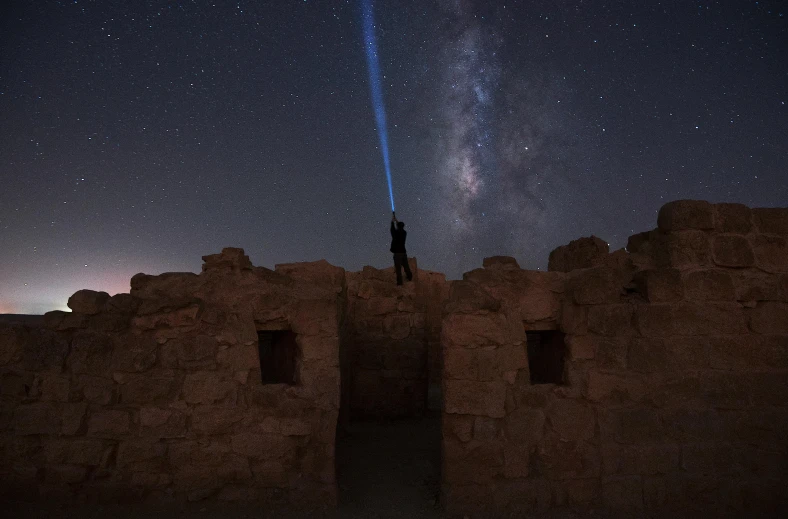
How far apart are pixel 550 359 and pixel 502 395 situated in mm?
1361

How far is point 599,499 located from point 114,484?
4.67 meters

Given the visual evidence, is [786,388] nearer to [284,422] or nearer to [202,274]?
[284,422]

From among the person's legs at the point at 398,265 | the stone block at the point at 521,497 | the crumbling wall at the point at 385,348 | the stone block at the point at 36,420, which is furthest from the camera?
the person's legs at the point at 398,265

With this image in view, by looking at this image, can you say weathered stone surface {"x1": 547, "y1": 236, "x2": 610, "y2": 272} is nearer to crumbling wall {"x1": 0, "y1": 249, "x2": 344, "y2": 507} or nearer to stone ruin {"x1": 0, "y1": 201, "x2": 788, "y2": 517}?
stone ruin {"x1": 0, "y1": 201, "x2": 788, "y2": 517}

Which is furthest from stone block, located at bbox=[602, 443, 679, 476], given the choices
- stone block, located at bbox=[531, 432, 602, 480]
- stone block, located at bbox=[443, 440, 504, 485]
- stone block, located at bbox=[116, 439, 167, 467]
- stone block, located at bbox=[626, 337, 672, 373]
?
stone block, located at bbox=[116, 439, 167, 467]

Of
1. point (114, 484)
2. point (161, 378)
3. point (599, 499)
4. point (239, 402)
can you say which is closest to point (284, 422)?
point (239, 402)

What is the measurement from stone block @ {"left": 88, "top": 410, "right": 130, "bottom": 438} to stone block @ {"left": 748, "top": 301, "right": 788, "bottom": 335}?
6.20 metres

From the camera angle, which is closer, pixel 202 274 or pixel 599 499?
pixel 599 499

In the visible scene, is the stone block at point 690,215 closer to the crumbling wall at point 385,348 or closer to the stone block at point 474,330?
the stone block at point 474,330

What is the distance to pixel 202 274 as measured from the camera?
4984mm

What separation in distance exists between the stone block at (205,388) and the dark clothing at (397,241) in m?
4.95

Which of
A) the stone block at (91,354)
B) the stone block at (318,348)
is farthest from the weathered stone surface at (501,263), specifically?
the stone block at (91,354)

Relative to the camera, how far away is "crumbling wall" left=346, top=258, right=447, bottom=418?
8516 millimetres

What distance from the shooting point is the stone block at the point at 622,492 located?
4.38 meters
